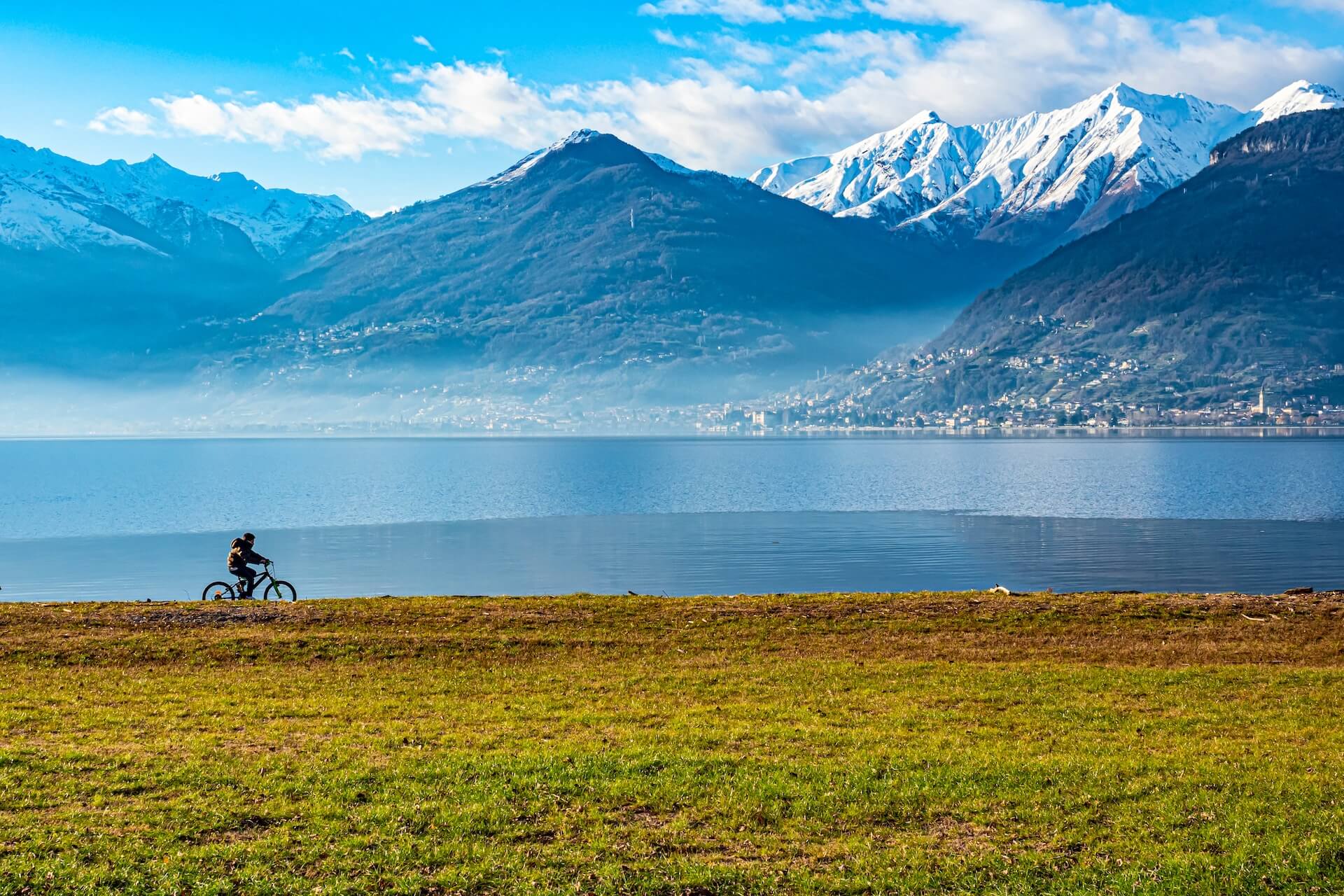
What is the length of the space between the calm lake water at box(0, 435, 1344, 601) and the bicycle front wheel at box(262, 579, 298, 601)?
2.82 meters

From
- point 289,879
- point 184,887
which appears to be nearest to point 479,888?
point 289,879

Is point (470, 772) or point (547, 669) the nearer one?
point (470, 772)

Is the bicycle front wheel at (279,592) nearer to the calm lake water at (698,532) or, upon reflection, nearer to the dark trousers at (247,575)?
the dark trousers at (247,575)

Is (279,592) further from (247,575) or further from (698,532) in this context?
(698,532)

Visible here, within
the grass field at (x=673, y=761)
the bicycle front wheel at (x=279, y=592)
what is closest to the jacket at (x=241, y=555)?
the bicycle front wheel at (x=279, y=592)

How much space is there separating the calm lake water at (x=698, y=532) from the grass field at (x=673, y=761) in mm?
25608

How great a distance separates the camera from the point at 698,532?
80.9 metres

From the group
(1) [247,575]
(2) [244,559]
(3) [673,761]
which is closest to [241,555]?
(2) [244,559]

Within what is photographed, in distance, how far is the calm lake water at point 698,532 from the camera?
2201 inches

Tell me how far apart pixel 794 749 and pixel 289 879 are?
296 inches

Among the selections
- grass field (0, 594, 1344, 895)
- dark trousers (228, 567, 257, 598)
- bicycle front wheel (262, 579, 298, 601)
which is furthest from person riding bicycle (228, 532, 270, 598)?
grass field (0, 594, 1344, 895)

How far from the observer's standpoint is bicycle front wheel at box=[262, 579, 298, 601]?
130 feet

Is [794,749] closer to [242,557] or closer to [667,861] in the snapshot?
[667,861]

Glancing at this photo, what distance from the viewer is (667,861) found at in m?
12.8
